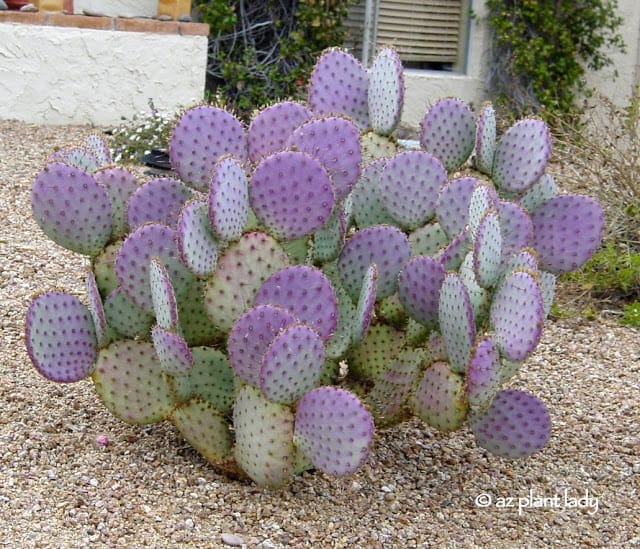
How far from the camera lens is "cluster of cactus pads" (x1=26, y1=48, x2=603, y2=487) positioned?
101 inches

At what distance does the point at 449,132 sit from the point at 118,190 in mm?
1035

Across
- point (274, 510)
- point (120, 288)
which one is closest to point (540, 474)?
point (274, 510)

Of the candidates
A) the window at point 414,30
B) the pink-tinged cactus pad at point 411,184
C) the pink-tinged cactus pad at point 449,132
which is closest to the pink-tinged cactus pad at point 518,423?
the pink-tinged cactus pad at point 411,184

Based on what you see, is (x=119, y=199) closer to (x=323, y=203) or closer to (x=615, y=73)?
(x=323, y=203)

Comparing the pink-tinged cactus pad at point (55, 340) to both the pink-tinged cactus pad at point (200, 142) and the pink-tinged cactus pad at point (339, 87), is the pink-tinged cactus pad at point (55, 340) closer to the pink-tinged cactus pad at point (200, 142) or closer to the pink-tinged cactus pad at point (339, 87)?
→ the pink-tinged cactus pad at point (200, 142)

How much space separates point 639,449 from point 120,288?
168 cm

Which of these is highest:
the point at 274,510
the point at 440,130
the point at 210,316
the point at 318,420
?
the point at 440,130

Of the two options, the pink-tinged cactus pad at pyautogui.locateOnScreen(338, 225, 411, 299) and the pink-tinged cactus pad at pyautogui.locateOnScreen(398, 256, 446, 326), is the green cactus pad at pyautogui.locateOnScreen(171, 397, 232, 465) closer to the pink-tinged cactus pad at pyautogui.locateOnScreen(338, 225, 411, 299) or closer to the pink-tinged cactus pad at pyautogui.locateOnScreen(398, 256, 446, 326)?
the pink-tinged cactus pad at pyautogui.locateOnScreen(338, 225, 411, 299)

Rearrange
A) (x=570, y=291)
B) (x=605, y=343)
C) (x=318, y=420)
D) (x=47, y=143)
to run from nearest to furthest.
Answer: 1. (x=318, y=420)
2. (x=605, y=343)
3. (x=570, y=291)
4. (x=47, y=143)

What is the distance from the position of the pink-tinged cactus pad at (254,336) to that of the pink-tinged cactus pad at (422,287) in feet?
1.39

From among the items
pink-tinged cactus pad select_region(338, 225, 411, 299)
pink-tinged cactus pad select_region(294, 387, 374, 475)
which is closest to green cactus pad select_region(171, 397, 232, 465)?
pink-tinged cactus pad select_region(294, 387, 374, 475)

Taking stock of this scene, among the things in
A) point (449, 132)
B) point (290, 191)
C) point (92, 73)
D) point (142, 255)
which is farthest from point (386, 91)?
point (92, 73)

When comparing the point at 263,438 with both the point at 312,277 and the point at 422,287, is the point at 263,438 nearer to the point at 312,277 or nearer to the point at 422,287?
the point at 312,277

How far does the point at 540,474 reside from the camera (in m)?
3.10
